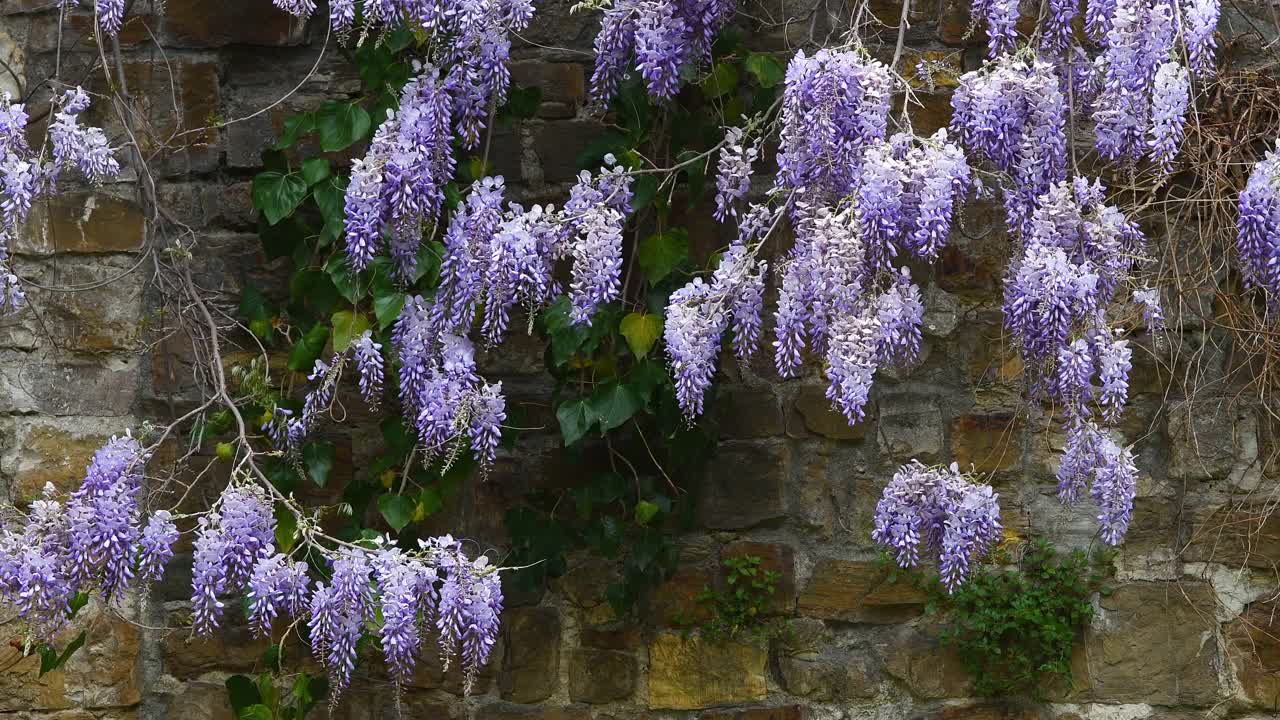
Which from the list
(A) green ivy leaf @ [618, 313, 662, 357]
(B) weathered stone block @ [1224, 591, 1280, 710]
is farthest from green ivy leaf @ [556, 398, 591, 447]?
(B) weathered stone block @ [1224, 591, 1280, 710]

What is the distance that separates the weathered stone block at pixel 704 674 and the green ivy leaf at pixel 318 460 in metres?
0.74

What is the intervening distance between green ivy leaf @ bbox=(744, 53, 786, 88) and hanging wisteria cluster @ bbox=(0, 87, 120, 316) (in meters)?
1.10

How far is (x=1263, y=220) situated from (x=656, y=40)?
977 millimetres

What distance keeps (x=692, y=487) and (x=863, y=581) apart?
1.26 feet

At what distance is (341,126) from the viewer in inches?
95.0

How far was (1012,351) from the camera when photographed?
2.67 metres

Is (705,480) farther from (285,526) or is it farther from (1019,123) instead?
(1019,123)

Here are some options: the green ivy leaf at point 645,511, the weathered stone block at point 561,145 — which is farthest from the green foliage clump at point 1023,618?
the weathered stone block at point 561,145

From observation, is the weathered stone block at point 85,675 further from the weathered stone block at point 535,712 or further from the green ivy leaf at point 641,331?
the green ivy leaf at point 641,331

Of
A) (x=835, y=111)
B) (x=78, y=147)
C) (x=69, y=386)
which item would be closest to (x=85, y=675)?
(x=69, y=386)

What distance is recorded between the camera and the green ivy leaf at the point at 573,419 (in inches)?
93.5

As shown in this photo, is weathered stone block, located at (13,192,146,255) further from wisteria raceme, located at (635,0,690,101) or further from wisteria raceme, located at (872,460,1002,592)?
wisteria raceme, located at (872,460,1002,592)

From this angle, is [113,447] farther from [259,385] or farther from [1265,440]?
[1265,440]

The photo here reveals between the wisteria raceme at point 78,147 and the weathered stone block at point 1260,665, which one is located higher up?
the wisteria raceme at point 78,147
